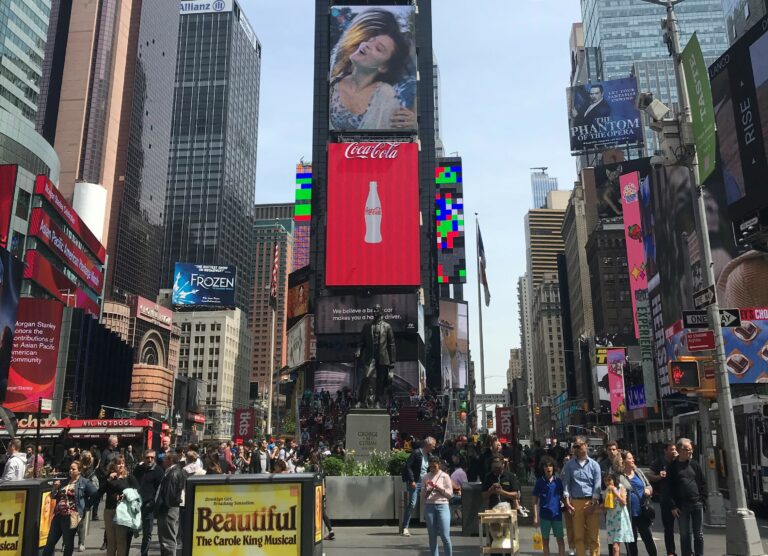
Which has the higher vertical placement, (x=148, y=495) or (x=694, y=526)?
(x=148, y=495)

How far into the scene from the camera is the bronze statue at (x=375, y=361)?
75.5 feet

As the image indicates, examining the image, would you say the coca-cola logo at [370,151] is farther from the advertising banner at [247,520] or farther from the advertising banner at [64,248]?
the advertising banner at [247,520]

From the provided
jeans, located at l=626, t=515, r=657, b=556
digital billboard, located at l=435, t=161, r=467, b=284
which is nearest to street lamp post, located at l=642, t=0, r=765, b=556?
jeans, located at l=626, t=515, r=657, b=556

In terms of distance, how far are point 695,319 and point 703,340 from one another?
60cm

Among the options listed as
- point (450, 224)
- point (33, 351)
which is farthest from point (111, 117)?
point (33, 351)

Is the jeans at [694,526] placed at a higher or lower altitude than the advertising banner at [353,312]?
lower

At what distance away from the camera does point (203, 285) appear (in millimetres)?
149125

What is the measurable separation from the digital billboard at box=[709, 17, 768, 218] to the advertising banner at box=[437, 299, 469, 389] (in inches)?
3411

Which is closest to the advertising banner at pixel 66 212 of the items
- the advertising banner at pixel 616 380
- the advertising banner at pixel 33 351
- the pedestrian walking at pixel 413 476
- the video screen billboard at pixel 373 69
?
the advertising banner at pixel 33 351

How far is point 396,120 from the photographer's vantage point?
93.2 m

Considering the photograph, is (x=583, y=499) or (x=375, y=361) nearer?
(x=583, y=499)

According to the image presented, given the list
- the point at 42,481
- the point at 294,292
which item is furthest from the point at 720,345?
the point at 294,292

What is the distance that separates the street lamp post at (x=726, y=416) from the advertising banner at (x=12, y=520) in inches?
443

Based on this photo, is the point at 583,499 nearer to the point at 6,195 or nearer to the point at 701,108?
the point at 701,108
